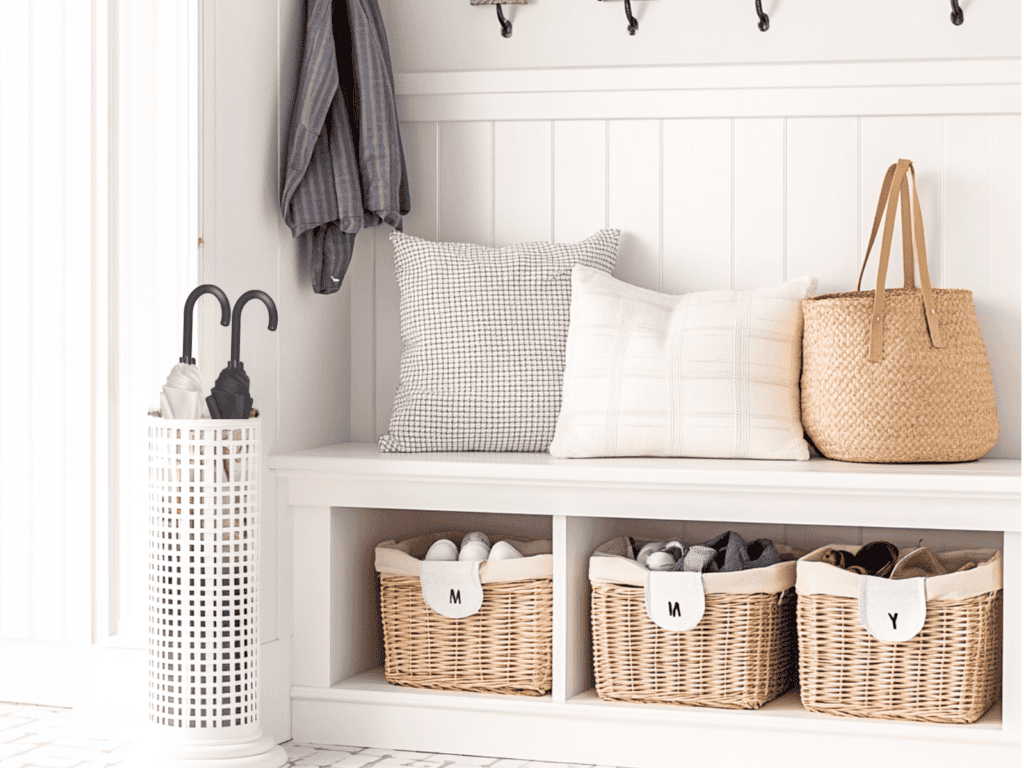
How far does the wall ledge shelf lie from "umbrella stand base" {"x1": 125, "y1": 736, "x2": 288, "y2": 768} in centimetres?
44

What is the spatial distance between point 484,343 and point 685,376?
0.40 m

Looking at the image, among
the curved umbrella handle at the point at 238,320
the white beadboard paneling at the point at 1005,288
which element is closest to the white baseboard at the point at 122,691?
the curved umbrella handle at the point at 238,320

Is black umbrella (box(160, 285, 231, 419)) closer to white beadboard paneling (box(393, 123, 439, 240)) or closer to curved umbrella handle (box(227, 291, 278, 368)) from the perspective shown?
curved umbrella handle (box(227, 291, 278, 368))

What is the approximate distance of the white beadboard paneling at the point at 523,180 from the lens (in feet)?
Result: 7.62

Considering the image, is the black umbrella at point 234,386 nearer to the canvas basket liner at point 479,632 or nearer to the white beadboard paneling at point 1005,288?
the canvas basket liner at point 479,632

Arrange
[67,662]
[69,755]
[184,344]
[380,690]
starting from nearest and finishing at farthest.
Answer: [184,344] → [69,755] → [380,690] → [67,662]

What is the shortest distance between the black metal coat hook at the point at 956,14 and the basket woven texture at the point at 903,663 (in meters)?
1.05

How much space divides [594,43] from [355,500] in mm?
1036

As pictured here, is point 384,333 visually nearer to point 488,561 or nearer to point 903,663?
point 488,561

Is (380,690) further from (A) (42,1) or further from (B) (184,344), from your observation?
(A) (42,1)

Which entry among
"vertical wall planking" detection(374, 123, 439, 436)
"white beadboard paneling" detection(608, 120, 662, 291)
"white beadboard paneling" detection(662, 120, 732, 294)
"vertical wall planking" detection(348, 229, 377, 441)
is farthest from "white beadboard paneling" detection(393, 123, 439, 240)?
"white beadboard paneling" detection(662, 120, 732, 294)

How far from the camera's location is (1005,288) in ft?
6.97

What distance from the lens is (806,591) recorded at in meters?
1.81

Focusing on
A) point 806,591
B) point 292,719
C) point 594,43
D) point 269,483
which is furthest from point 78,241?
point 806,591
